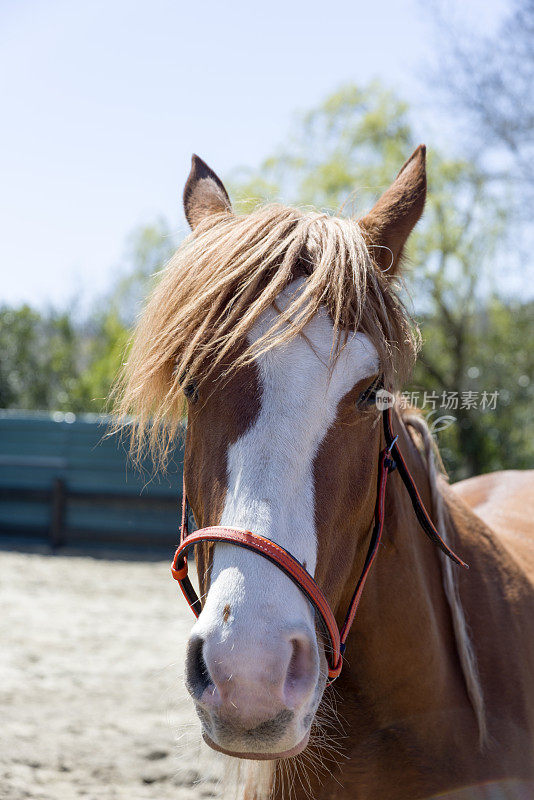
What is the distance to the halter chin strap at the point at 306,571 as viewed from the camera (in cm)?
122

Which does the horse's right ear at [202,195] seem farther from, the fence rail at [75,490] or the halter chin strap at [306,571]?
the fence rail at [75,490]

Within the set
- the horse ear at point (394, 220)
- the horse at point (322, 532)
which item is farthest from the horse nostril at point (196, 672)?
the horse ear at point (394, 220)

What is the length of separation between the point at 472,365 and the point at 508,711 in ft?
35.6

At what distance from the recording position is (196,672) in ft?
4.00

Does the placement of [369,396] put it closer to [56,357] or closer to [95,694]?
[95,694]

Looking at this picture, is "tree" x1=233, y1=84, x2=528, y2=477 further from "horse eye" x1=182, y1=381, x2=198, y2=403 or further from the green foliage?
"horse eye" x1=182, y1=381, x2=198, y2=403

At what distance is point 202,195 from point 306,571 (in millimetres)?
1274

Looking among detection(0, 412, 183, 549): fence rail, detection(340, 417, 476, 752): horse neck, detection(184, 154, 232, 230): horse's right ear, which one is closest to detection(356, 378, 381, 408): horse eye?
detection(340, 417, 476, 752): horse neck

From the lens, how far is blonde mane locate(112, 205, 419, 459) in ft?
4.91

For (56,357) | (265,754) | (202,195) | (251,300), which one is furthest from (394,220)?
(56,357)

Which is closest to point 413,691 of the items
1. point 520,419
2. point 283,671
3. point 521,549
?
point 283,671

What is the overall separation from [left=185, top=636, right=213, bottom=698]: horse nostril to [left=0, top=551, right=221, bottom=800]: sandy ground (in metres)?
0.52

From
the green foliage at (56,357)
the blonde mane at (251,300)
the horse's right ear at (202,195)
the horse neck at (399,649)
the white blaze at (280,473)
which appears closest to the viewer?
the white blaze at (280,473)

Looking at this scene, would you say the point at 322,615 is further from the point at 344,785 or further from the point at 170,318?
the point at 170,318
